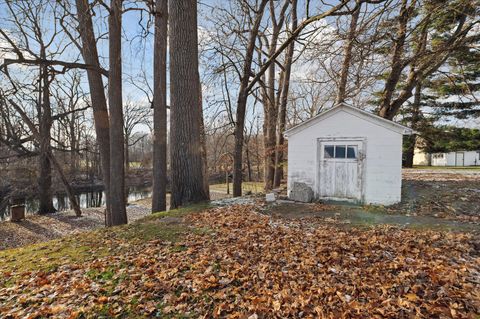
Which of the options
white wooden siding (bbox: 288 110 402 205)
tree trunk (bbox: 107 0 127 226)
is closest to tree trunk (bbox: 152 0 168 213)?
tree trunk (bbox: 107 0 127 226)

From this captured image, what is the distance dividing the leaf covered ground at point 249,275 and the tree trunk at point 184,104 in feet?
7.25

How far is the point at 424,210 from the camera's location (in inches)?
234

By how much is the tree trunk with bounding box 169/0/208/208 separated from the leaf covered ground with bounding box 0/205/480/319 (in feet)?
7.25

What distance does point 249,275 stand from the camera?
293cm

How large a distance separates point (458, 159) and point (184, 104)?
25004mm

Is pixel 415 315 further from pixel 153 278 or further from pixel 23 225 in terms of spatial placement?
pixel 23 225

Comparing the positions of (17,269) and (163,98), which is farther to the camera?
(163,98)

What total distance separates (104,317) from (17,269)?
6.65 feet

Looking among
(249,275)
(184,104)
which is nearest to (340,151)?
(184,104)

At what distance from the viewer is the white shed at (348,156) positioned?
21.3 feet

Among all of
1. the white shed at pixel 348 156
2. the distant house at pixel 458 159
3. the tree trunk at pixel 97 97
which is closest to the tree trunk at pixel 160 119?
the tree trunk at pixel 97 97

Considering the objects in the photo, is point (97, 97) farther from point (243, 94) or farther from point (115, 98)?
point (243, 94)

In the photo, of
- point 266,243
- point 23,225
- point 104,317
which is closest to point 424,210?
point 266,243

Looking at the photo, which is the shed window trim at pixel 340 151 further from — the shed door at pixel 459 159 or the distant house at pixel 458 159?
the shed door at pixel 459 159
